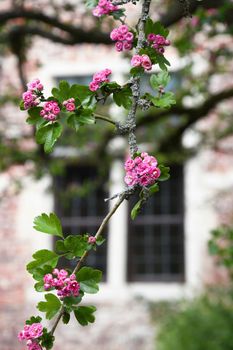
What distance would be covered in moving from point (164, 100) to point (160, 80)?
55 millimetres

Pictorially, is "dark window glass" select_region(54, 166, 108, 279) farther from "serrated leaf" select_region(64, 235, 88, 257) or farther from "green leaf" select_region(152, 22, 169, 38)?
"serrated leaf" select_region(64, 235, 88, 257)

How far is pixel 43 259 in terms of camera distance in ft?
4.20

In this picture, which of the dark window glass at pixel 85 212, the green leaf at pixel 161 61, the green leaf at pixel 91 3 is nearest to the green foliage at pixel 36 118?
the green leaf at pixel 161 61

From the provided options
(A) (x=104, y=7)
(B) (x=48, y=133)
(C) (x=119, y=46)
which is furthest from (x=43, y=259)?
(A) (x=104, y=7)

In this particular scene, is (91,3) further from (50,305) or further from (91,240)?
(50,305)

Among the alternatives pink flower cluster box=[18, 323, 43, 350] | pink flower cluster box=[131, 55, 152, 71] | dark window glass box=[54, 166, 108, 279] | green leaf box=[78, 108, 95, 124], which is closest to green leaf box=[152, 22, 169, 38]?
pink flower cluster box=[131, 55, 152, 71]

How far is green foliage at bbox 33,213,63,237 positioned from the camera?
134 centimetres

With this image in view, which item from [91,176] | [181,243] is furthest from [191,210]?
[91,176]

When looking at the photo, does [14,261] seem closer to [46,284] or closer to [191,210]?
[191,210]

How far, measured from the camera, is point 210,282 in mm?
8328

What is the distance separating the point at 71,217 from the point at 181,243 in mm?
A: 1617

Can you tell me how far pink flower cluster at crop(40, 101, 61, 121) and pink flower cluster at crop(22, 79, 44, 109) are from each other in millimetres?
22

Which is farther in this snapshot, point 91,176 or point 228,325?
point 91,176

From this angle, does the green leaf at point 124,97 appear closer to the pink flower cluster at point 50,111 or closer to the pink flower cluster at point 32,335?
the pink flower cluster at point 50,111
